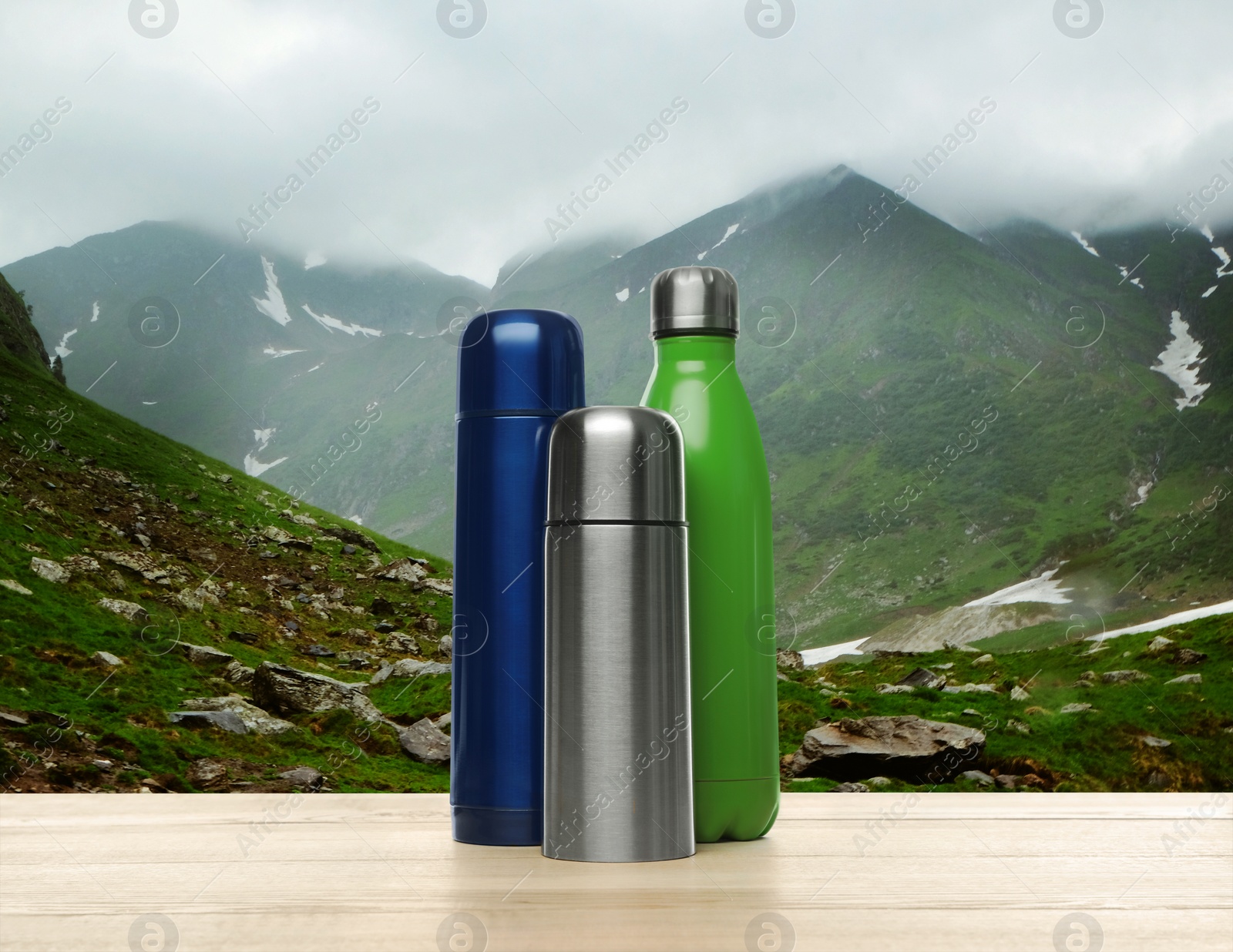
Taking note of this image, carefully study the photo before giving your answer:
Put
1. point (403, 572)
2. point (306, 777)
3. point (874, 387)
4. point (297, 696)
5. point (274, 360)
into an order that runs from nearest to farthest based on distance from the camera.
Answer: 1. point (306, 777)
2. point (297, 696)
3. point (403, 572)
4. point (874, 387)
5. point (274, 360)

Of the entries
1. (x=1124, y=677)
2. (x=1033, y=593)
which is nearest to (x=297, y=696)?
(x=1124, y=677)

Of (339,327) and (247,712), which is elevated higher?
(339,327)

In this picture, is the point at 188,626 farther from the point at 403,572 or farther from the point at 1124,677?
the point at 1124,677

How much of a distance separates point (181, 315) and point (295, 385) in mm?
7593

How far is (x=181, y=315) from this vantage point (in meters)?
51.6

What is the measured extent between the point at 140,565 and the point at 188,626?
1211 millimetres

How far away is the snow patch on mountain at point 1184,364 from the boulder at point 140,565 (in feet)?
120

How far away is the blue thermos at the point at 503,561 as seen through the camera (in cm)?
62

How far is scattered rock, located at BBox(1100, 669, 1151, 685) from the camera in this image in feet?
59.2

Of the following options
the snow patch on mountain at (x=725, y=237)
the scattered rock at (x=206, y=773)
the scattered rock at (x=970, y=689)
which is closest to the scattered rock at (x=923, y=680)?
the scattered rock at (x=970, y=689)

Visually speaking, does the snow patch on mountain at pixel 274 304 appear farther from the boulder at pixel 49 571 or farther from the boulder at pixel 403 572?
the boulder at pixel 49 571

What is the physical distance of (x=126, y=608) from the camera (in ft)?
35.8

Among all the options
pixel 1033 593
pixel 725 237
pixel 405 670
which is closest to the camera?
pixel 405 670

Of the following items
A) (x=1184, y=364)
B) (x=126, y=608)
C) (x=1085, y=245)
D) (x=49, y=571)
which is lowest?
(x=126, y=608)
